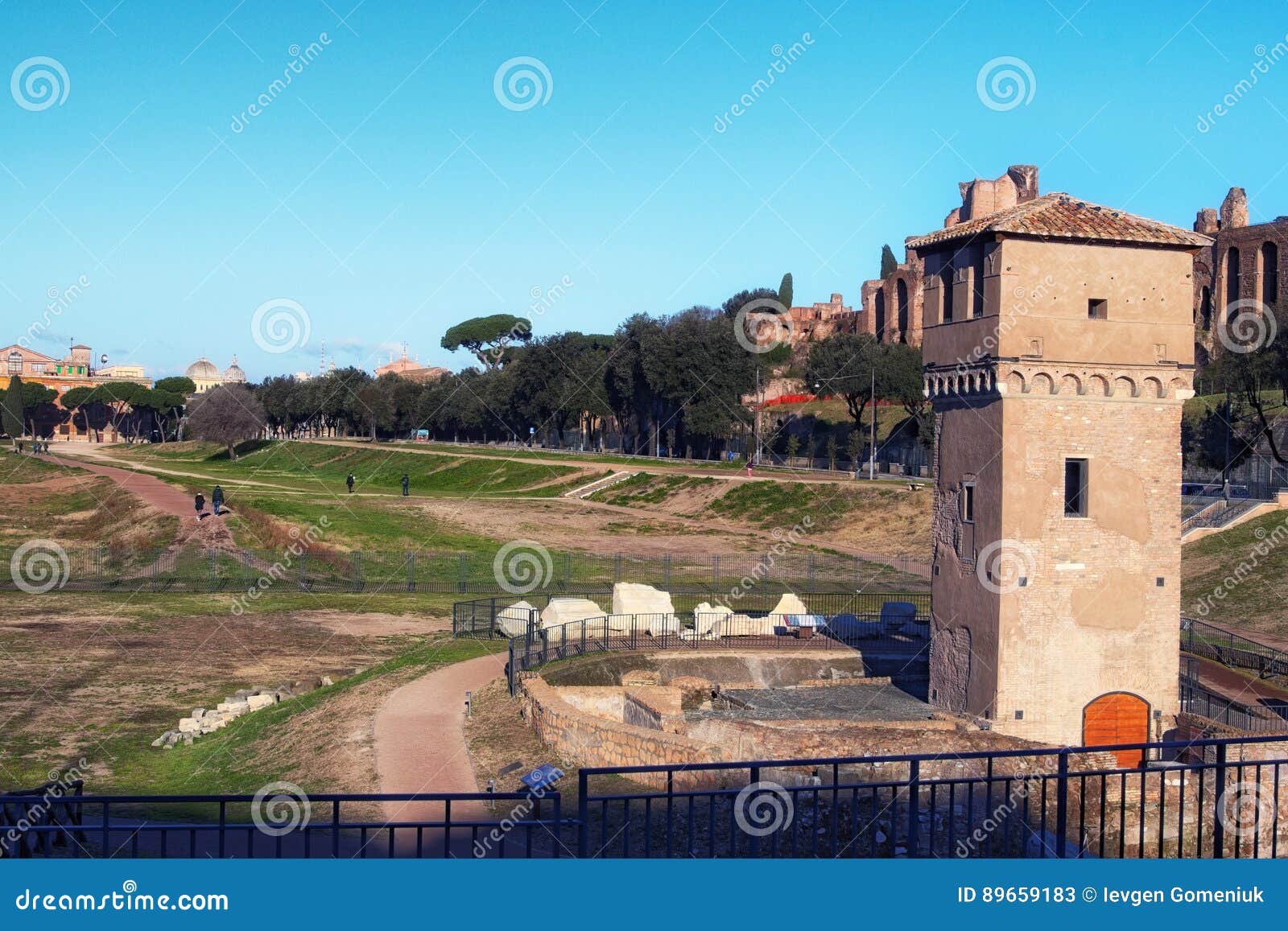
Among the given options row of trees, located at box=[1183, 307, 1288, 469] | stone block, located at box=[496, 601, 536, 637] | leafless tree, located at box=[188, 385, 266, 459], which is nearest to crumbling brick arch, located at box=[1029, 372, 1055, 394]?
stone block, located at box=[496, 601, 536, 637]

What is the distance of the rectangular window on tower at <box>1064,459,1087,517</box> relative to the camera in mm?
20547

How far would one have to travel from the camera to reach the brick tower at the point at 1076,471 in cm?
2025

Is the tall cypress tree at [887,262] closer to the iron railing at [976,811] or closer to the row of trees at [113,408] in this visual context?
the row of trees at [113,408]

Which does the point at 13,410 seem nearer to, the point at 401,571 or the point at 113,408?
the point at 113,408

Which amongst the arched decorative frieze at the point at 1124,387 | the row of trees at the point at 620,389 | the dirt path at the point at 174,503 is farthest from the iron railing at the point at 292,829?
the row of trees at the point at 620,389

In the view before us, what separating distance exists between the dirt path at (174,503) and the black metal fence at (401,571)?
2013 millimetres

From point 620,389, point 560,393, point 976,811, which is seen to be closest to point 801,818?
point 976,811

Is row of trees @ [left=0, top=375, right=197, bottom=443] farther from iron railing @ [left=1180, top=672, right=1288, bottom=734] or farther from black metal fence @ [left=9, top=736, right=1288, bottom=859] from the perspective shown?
iron railing @ [left=1180, top=672, right=1288, bottom=734]

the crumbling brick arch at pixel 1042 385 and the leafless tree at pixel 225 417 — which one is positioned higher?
the leafless tree at pixel 225 417

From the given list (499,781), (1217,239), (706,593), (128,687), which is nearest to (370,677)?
(128,687)

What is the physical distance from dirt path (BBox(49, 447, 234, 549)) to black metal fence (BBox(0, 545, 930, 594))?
2.01 metres

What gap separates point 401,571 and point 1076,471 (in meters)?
26.1

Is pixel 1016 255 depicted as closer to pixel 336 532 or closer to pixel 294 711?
pixel 294 711

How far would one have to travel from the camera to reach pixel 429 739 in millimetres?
19750
